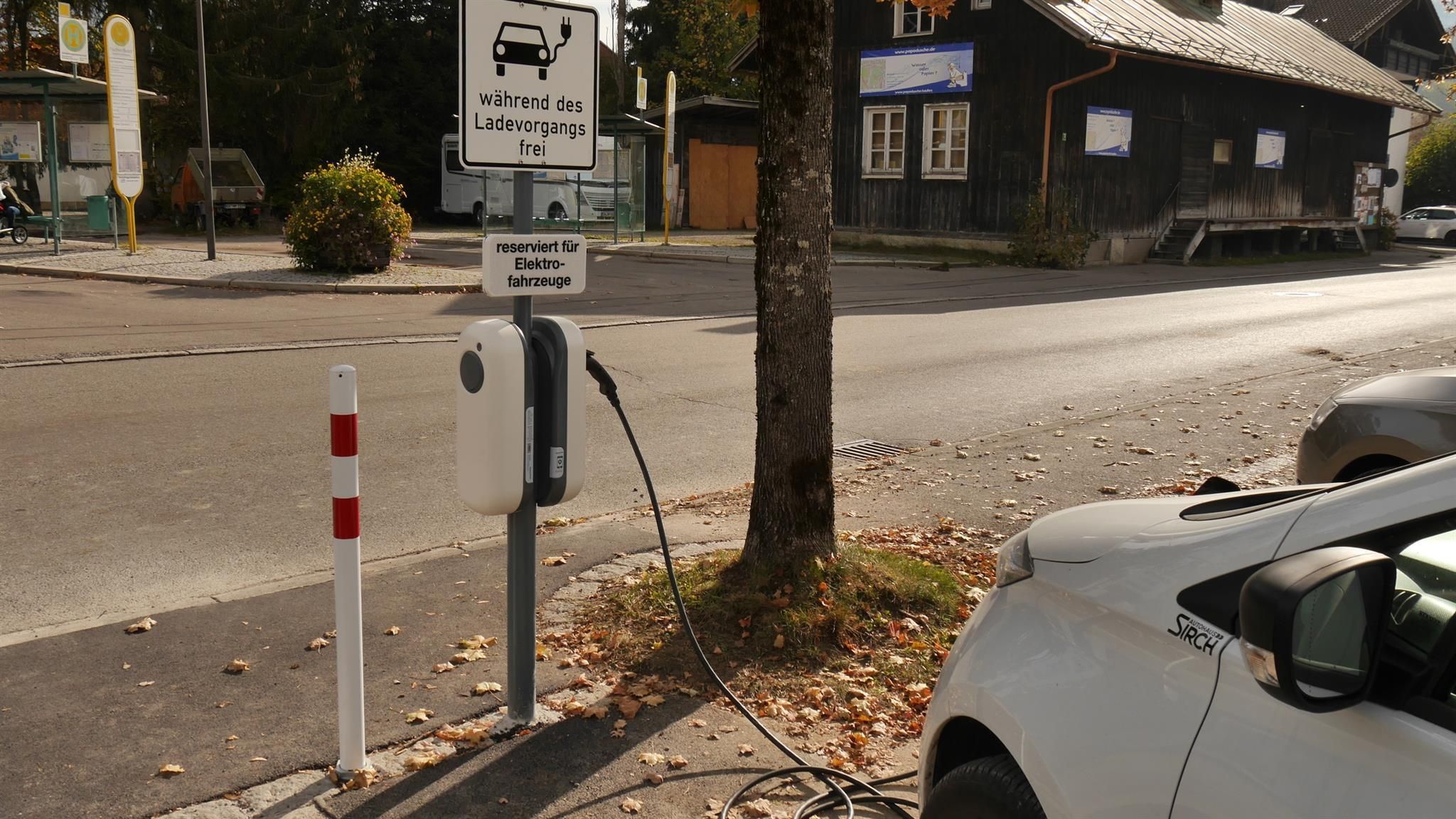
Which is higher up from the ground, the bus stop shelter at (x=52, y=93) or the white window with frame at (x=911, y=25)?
the white window with frame at (x=911, y=25)

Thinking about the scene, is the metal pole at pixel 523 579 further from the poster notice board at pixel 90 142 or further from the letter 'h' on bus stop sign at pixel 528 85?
the poster notice board at pixel 90 142

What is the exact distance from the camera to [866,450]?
29.8ft

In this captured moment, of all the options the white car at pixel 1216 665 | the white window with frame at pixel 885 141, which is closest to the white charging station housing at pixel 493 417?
the white car at pixel 1216 665

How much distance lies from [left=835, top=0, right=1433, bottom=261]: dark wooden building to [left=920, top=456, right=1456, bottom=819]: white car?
26.4 m

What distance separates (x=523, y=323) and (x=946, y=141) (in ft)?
92.4

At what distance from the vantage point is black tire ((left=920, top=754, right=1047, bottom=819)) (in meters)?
2.46

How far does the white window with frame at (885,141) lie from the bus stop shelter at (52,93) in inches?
690

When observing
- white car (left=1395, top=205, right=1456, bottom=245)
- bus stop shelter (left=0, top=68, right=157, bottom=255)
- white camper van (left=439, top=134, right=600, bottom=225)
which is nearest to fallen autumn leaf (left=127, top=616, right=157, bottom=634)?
bus stop shelter (left=0, top=68, right=157, bottom=255)

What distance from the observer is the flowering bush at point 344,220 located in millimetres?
19203

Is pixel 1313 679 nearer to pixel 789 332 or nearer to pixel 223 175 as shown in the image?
pixel 789 332

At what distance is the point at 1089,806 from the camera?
222 cm

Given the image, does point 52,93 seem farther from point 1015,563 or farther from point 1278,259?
point 1278,259

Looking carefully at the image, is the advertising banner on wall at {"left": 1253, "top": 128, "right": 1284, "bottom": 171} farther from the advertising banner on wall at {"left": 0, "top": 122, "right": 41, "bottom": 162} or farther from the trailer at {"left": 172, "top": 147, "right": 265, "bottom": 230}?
the advertising banner on wall at {"left": 0, "top": 122, "right": 41, "bottom": 162}

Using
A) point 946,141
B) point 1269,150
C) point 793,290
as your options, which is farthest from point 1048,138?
point 793,290
